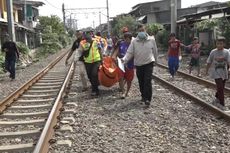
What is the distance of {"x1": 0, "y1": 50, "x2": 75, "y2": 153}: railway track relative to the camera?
5659 millimetres

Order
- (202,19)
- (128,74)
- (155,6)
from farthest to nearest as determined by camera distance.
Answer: (155,6) < (202,19) < (128,74)

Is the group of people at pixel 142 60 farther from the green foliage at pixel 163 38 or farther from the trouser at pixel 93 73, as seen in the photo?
the green foliage at pixel 163 38

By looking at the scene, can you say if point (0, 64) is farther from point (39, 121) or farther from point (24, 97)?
point (39, 121)

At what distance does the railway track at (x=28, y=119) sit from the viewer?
5.66 metres

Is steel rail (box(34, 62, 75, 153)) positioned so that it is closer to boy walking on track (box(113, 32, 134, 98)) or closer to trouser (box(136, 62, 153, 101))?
trouser (box(136, 62, 153, 101))

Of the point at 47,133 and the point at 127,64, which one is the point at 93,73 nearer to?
the point at 127,64

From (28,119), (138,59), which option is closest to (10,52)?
(138,59)

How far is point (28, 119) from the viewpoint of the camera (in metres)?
7.64

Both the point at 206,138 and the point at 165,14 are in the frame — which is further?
the point at 165,14

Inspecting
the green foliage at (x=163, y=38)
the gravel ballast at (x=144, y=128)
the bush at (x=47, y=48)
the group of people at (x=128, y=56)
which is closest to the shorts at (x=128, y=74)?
the group of people at (x=128, y=56)

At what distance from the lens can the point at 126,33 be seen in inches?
381

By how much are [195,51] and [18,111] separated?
843cm

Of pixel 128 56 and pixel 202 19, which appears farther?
pixel 202 19

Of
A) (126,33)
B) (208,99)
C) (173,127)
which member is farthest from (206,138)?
(126,33)
